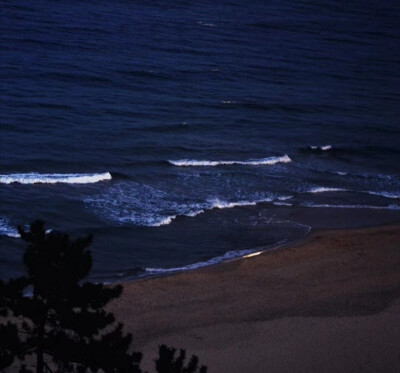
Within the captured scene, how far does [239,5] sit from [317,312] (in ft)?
195

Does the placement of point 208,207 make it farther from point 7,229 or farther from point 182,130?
point 182,130

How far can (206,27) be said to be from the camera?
66.6 metres

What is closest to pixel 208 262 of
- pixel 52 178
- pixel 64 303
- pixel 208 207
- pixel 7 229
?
pixel 208 207

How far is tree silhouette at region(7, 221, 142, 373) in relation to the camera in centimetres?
1198

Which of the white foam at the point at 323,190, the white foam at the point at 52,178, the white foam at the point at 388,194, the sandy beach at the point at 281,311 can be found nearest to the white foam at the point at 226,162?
the white foam at the point at 323,190

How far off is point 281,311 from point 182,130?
19098 mm

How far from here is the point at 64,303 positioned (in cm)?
1210

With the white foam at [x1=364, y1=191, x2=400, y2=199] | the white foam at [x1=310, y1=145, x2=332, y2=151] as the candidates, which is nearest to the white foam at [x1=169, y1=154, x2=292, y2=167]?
the white foam at [x1=310, y1=145, x2=332, y2=151]

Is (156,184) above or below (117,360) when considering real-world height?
below

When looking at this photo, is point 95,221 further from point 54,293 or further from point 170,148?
point 54,293

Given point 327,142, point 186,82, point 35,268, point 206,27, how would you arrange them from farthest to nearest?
point 206,27
point 186,82
point 327,142
point 35,268

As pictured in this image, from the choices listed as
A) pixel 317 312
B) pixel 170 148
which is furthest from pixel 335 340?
pixel 170 148

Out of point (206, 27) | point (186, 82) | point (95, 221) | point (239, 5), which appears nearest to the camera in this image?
point (95, 221)

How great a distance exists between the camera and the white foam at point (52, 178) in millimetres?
31578
